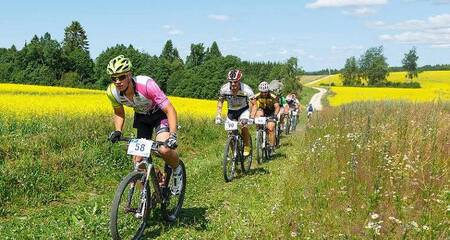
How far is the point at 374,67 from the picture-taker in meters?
130

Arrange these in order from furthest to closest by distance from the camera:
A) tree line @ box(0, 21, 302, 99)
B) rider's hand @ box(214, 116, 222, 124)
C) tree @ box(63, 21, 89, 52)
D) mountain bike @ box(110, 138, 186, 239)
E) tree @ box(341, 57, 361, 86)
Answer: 1. tree @ box(341, 57, 361, 86)
2. tree @ box(63, 21, 89, 52)
3. tree line @ box(0, 21, 302, 99)
4. rider's hand @ box(214, 116, 222, 124)
5. mountain bike @ box(110, 138, 186, 239)

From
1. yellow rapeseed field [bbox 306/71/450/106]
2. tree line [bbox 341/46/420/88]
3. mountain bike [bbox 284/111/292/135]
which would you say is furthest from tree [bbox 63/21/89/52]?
mountain bike [bbox 284/111/292/135]

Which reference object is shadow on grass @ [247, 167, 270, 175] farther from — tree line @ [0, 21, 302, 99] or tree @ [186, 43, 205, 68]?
tree @ [186, 43, 205, 68]

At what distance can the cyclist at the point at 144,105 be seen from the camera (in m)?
5.78

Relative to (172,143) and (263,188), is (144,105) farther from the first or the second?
(263,188)

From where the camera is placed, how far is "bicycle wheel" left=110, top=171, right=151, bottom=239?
5.59m

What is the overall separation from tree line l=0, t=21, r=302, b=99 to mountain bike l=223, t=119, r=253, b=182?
67757 mm

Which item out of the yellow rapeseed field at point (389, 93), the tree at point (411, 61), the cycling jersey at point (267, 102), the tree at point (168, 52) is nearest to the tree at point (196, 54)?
the tree at point (168, 52)

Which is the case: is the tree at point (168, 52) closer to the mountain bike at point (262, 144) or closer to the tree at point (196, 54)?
the tree at point (196, 54)

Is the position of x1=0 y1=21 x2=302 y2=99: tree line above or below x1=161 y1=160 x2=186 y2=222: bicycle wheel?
above

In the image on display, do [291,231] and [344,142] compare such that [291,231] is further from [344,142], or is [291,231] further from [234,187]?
[344,142]

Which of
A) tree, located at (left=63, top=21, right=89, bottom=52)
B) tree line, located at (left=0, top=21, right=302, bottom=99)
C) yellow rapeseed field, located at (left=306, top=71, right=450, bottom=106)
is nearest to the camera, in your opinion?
yellow rapeseed field, located at (left=306, top=71, right=450, bottom=106)

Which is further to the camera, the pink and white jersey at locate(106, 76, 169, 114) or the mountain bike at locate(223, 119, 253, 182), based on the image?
the mountain bike at locate(223, 119, 253, 182)

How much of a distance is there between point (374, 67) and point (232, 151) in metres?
127
